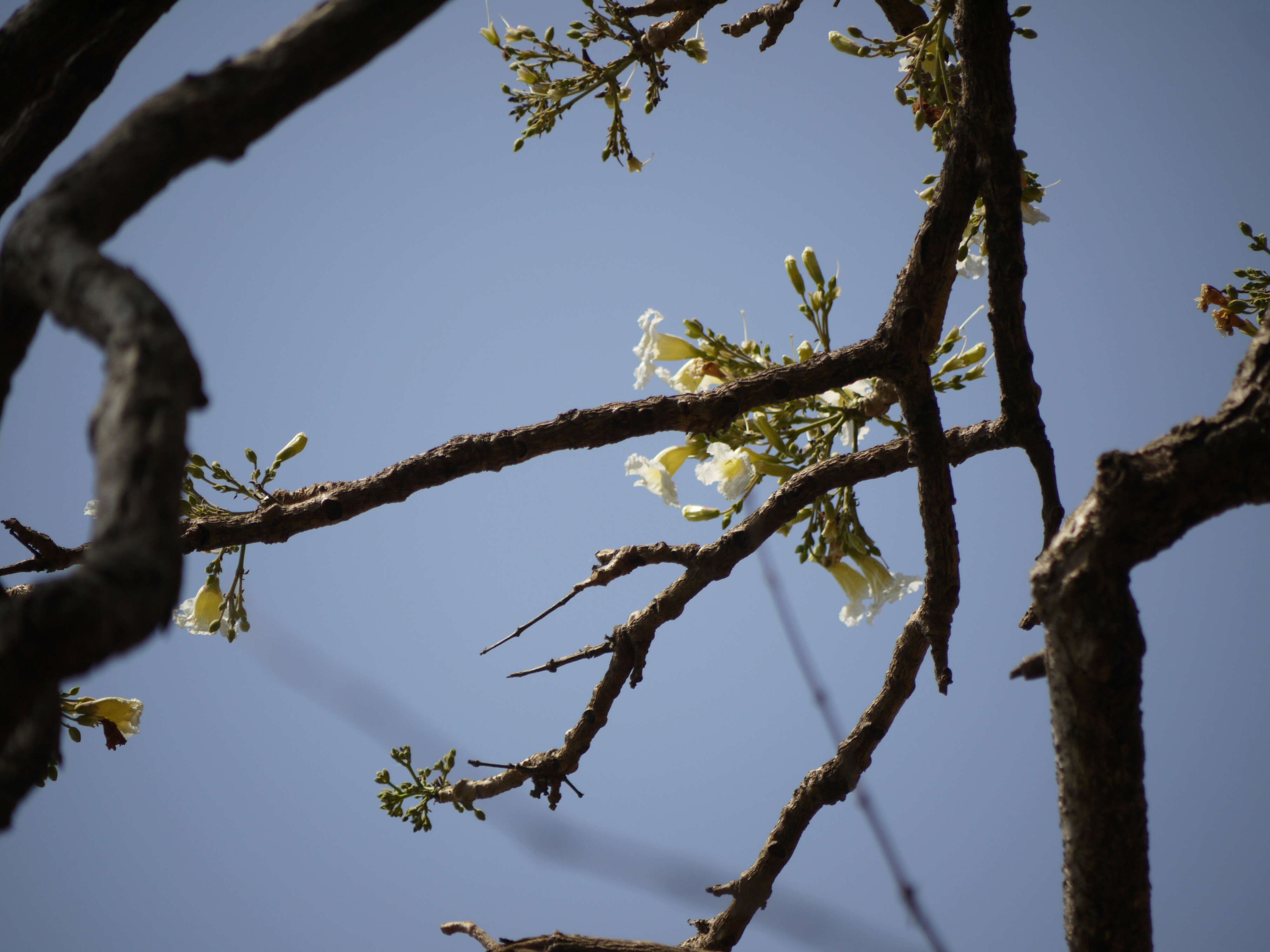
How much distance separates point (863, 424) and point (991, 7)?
4.68 feet

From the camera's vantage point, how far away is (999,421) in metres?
2.86

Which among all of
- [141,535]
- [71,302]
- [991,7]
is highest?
[991,7]

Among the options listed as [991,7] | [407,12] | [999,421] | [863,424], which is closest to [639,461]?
[863,424]

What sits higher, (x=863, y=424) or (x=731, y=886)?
(x=863, y=424)

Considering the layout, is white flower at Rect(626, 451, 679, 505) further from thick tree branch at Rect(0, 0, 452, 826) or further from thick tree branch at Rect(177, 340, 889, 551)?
thick tree branch at Rect(0, 0, 452, 826)

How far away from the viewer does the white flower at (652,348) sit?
322 centimetres

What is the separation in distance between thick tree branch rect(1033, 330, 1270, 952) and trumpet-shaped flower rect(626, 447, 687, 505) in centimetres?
173

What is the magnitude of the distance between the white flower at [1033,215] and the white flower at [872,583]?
1.45 meters

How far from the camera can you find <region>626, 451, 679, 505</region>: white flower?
10.5ft

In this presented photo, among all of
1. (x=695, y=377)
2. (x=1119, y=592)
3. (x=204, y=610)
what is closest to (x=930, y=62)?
(x=695, y=377)

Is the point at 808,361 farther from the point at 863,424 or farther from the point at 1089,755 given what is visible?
the point at 1089,755

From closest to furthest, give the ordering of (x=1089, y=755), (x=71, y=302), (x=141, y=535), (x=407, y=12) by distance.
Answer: (x=141, y=535), (x=71, y=302), (x=407, y=12), (x=1089, y=755)

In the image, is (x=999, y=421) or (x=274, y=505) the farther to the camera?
(x=999, y=421)

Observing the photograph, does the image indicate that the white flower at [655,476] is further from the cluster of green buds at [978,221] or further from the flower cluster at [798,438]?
the cluster of green buds at [978,221]
